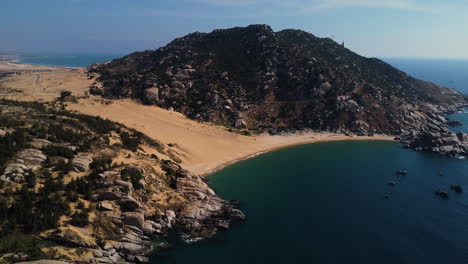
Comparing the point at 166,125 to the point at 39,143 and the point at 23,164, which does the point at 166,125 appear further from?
the point at 23,164

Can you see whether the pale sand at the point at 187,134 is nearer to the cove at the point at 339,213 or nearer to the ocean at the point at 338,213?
the ocean at the point at 338,213

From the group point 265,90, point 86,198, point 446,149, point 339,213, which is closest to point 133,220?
point 86,198

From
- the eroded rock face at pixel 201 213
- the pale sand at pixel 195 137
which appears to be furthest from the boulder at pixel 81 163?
the pale sand at pixel 195 137

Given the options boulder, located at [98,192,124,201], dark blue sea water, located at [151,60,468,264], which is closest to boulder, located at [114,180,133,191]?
boulder, located at [98,192,124,201]

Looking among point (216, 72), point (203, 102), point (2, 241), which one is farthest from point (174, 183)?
point (216, 72)

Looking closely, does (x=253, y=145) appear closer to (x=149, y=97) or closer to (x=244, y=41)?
(x=149, y=97)
